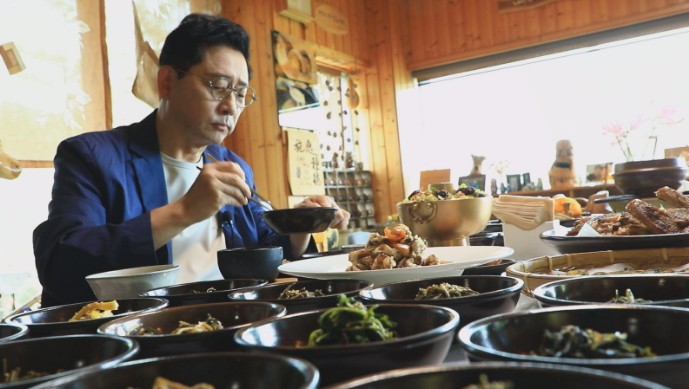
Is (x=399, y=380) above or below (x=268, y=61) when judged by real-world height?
below

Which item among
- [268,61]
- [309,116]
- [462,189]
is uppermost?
[268,61]

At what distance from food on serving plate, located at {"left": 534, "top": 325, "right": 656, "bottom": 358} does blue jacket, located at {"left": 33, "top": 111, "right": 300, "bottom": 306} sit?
1.28 meters

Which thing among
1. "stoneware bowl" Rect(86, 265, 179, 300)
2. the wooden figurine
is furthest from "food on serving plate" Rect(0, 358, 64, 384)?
the wooden figurine

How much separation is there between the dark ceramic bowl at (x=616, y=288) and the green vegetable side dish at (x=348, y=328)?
251 mm

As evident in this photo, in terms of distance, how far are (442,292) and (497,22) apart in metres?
5.37

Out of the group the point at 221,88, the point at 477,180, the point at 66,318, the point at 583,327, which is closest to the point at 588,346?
the point at 583,327

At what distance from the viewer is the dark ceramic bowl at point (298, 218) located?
5.02ft

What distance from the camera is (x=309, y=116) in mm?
5160

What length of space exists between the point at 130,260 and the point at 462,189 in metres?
1.00

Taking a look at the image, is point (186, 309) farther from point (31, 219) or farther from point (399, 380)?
point (31, 219)

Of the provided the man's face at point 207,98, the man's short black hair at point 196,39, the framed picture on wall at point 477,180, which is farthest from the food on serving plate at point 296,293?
the framed picture on wall at point 477,180

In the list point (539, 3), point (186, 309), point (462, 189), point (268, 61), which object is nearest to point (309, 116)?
point (268, 61)

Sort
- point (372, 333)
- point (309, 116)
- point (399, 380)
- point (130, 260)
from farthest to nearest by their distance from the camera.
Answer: point (309, 116), point (130, 260), point (372, 333), point (399, 380)

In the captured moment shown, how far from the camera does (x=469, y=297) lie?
2.48ft
